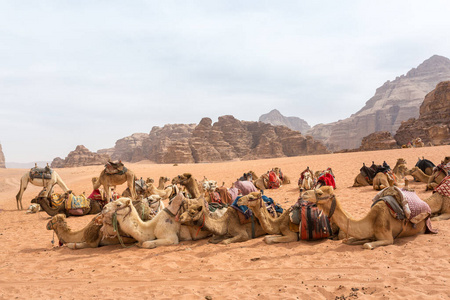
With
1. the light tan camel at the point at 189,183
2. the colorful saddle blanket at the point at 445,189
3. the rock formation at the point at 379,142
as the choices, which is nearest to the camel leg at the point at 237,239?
the light tan camel at the point at 189,183

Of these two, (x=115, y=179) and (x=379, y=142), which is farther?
(x=379, y=142)

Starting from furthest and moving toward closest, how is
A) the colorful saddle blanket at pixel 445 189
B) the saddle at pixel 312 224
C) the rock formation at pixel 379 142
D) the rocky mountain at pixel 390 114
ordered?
the rocky mountain at pixel 390 114 < the rock formation at pixel 379 142 < the colorful saddle blanket at pixel 445 189 < the saddle at pixel 312 224

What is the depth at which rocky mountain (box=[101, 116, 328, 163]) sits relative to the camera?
4053 inches

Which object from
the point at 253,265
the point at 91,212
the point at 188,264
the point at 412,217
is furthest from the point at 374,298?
the point at 91,212

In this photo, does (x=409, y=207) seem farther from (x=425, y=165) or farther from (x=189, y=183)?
(x=425, y=165)

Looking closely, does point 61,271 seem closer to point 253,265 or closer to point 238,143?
point 253,265

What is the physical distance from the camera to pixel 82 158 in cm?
10088

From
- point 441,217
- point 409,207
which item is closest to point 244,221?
point 409,207

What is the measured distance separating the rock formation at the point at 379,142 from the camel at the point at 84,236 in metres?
60.1

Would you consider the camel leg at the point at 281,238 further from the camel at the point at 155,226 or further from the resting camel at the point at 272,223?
the camel at the point at 155,226

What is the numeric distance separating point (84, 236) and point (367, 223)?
5.97 meters

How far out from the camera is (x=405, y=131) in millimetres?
61656

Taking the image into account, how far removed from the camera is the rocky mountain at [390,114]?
142 metres

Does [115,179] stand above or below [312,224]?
above
